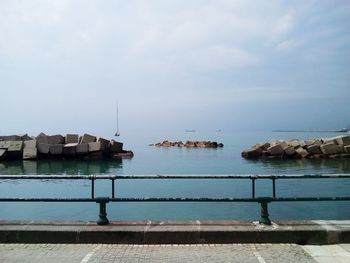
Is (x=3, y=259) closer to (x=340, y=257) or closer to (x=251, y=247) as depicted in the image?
(x=251, y=247)

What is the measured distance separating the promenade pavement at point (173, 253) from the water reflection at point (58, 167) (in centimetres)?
2583

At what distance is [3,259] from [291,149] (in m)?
42.4

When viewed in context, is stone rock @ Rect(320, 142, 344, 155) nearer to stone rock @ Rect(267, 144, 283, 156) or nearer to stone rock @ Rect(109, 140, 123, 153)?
stone rock @ Rect(267, 144, 283, 156)

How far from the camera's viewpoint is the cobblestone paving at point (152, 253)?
5.34 m

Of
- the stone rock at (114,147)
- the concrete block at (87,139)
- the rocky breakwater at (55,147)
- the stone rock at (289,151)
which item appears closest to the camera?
the rocky breakwater at (55,147)

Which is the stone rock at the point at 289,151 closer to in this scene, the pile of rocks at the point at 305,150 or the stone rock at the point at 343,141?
the pile of rocks at the point at 305,150

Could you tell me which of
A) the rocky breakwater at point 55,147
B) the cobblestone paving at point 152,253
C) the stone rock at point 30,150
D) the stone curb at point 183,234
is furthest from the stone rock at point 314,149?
the cobblestone paving at point 152,253

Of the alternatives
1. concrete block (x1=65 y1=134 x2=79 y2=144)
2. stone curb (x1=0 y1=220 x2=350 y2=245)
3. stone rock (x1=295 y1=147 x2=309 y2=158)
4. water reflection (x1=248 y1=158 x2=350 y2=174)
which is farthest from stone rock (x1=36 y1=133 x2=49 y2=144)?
stone curb (x1=0 y1=220 x2=350 y2=245)

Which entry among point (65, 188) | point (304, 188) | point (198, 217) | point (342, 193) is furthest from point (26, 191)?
point (342, 193)

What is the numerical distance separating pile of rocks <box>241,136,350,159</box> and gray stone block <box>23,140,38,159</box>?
23.3 metres

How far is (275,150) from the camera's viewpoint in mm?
45531

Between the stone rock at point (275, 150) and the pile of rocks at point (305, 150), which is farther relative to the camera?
the stone rock at point (275, 150)

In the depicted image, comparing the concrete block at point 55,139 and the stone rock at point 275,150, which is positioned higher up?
the concrete block at point 55,139

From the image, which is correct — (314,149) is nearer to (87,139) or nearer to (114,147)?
(114,147)
